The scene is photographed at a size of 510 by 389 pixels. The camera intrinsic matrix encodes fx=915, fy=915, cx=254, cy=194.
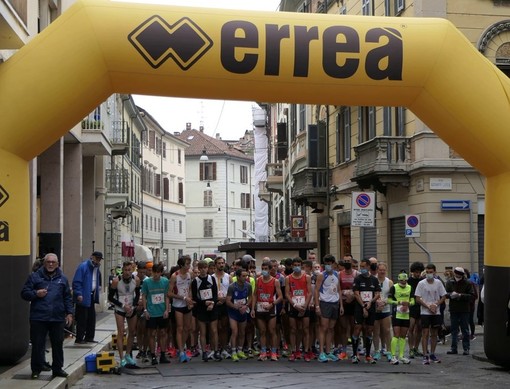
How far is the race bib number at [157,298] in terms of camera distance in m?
15.8

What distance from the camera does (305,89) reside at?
1305 centimetres

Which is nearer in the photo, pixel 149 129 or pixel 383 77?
pixel 383 77

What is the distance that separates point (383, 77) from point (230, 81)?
7.20ft

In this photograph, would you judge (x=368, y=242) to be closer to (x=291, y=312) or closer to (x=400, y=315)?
(x=291, y=312)

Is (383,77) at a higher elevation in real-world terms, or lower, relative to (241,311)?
higher

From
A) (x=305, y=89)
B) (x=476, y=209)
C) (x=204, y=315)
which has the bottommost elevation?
(x=204, y=315)

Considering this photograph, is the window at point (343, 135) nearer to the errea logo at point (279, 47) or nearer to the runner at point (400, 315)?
the runner at point (400, 315)

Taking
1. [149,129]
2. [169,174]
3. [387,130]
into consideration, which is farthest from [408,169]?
[169,174]

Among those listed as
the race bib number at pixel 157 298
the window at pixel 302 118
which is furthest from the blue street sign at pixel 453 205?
the window at pixel 302 118

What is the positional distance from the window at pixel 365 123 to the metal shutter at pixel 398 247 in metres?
3.36

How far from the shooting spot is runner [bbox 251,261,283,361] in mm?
16453

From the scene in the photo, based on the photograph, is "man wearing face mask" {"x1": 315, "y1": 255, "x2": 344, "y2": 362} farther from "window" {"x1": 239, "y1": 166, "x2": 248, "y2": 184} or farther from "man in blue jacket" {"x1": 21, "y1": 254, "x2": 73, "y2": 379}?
"window" {"x1": 239, "y1": 166, "x2": 248, "y2": 184}

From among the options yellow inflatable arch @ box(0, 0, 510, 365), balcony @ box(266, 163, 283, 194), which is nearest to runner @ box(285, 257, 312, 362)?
yellow inflatable arch @ box(0, 0, 510, 365)

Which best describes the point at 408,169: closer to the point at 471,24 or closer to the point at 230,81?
the point at 471,24
